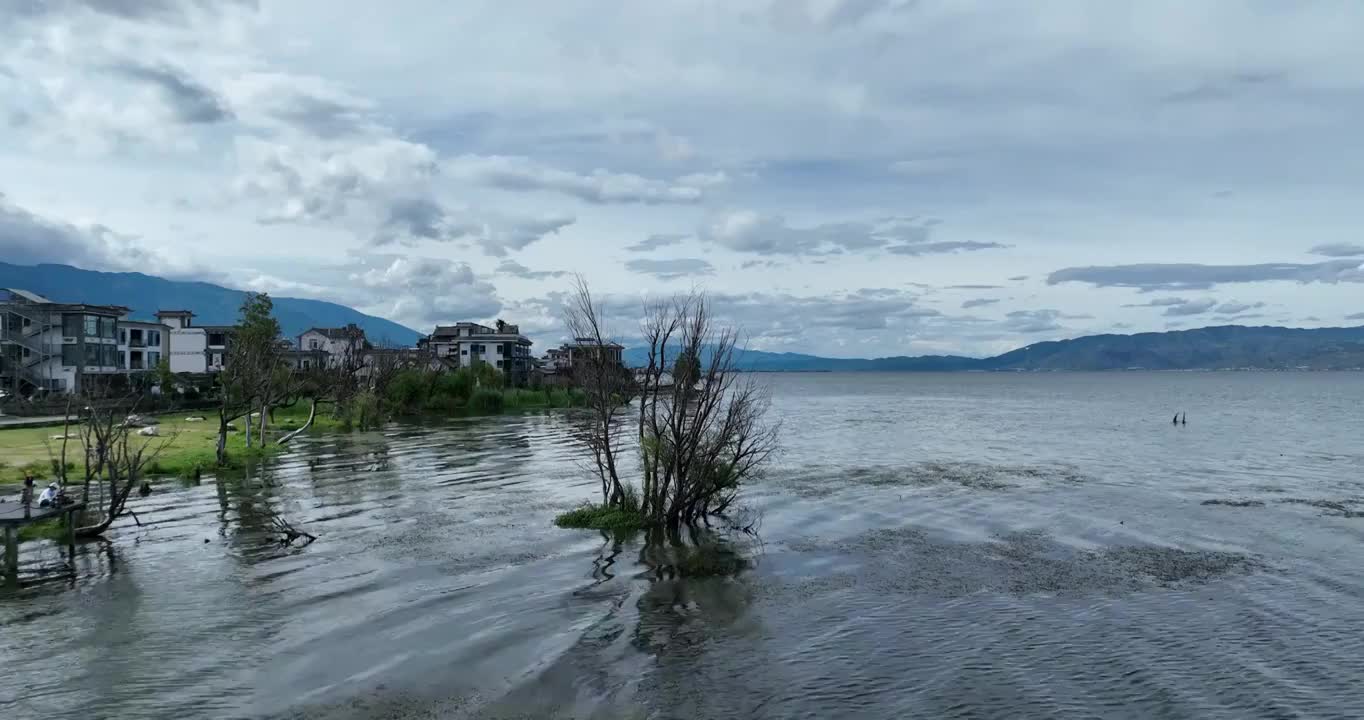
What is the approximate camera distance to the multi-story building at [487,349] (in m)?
127

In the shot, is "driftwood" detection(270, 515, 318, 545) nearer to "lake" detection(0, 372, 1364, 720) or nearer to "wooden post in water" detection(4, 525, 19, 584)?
"lake" detection(0, 372, 1364, 720)

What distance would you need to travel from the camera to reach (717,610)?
61.2 feet

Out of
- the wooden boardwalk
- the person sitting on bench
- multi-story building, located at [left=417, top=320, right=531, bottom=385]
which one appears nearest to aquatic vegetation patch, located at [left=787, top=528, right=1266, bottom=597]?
the wooden boardwalk

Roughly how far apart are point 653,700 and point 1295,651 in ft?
39.4

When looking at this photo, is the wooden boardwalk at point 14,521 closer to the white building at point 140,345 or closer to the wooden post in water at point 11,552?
the wooden post in water at point 11,552

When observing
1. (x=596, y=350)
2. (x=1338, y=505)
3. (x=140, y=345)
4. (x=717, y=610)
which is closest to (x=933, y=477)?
(x=1338, y=505)

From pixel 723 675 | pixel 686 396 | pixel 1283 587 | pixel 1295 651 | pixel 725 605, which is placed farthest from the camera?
pixel 686 396

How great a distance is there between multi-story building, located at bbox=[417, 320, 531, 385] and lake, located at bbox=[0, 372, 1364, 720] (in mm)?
91303

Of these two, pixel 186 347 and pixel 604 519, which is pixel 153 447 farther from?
pixel 186 347

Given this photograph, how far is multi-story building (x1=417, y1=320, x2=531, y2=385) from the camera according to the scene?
12656cm

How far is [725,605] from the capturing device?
1900 cm

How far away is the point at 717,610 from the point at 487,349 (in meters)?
113

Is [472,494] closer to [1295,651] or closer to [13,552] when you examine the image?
[13,552]

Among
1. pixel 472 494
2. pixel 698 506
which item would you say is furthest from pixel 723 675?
pixel 472 494
